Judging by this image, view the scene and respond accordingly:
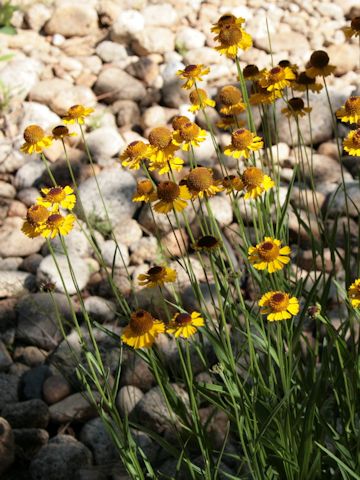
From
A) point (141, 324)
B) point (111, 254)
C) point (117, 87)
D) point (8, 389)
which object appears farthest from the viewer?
point (117, 87)

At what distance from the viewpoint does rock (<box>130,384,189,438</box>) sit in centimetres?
241

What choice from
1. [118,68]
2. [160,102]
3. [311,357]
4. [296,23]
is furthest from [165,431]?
[296,23]

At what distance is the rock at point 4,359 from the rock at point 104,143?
1.37 metres

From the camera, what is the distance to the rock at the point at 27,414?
2.50 meters

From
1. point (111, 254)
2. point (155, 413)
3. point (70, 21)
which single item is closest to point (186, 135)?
point (155, 413)

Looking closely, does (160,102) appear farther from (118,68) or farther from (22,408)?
(22,408)

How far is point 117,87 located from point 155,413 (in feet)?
7.84

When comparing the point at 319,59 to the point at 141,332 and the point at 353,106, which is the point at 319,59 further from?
the point at 141,332

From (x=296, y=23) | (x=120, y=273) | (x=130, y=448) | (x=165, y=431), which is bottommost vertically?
(x=165, y=431)

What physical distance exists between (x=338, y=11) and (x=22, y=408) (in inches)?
147

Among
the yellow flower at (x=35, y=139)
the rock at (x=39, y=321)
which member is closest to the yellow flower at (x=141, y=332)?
the yellow flower at (x=35, y=139)

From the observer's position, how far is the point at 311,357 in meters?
1.82

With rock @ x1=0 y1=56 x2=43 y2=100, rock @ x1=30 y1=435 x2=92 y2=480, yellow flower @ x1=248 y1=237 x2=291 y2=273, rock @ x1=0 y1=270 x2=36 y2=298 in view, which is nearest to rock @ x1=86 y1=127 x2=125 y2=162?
rock @ x1=0 y1=56 x2=43 y2=100

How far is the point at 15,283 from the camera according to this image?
313cm
